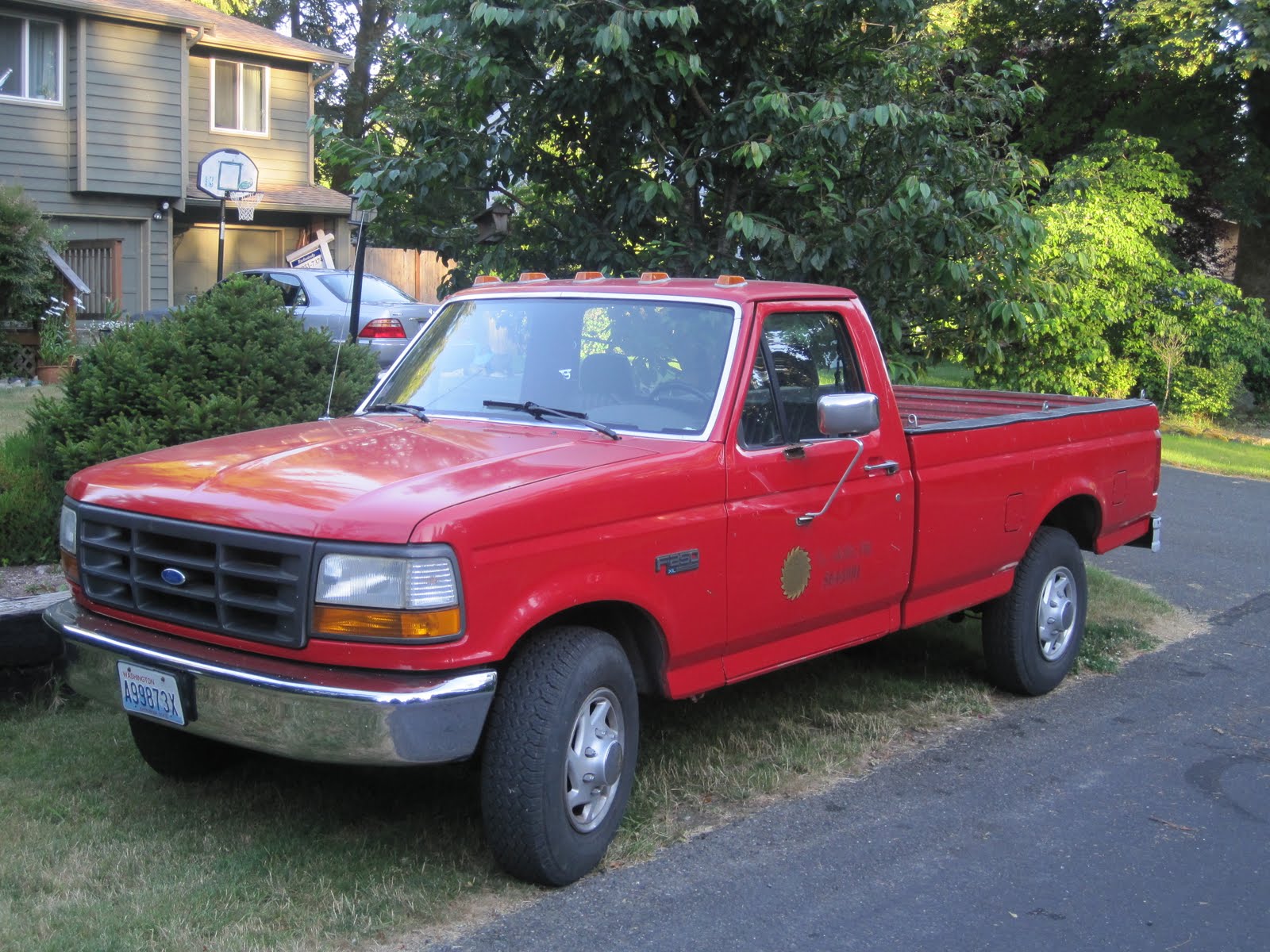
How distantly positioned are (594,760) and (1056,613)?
3338 mm

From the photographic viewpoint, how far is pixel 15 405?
40.0ft

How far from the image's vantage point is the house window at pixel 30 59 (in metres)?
21.3

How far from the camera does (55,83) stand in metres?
21.9

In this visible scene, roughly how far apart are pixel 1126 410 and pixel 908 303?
1588 millimetres

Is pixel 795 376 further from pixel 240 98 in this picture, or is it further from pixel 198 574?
pixel 240 98

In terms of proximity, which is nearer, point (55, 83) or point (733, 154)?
point (733, 154)

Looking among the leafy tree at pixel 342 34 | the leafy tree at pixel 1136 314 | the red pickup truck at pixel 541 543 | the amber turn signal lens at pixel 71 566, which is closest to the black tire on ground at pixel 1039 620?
the red pickup truck at pixel 541 543

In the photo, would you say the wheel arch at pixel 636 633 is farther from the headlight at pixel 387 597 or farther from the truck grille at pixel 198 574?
the truck grille at pixel 198 574

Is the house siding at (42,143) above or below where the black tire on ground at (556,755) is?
above

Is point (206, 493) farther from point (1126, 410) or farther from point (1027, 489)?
point (1126, 410)

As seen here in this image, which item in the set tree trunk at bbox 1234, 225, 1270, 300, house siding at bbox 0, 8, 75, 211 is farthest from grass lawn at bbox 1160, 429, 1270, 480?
house siding at bbox 0, 8, 75, 211

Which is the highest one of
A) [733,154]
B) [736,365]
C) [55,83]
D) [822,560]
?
[55,83]

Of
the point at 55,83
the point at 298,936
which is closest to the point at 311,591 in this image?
the point at 298,936

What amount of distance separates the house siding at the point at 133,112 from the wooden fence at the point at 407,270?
472 cm
